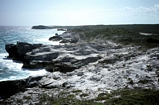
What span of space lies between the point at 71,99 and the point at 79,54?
25.8 m

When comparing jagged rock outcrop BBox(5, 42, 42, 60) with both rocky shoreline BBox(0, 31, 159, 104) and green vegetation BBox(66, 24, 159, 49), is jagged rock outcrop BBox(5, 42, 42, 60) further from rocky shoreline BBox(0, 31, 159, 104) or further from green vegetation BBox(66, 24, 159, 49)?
green vegetation BBox(66, 24, 159, 49)

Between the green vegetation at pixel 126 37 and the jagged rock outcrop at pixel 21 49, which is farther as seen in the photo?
the green vegetation at pixel 126 37

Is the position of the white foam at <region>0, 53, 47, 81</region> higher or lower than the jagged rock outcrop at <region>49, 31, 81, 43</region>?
lower

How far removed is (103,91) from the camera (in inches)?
756

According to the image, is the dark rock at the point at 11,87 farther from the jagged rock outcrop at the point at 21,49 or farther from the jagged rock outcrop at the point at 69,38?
the jagged rock outcrop at the point at 69,38

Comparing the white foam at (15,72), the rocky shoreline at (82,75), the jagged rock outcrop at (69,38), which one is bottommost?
the white foam at (15,72)

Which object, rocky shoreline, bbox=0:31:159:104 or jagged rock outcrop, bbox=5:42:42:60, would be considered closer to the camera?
rocky shoreline, bbox=0:31:159:104

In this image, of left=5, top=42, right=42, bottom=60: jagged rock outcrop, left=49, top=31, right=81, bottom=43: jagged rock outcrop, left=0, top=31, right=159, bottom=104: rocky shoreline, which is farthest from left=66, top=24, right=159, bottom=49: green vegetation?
left=5, top=42, right=42, bottom=60: jagged rock outcrop

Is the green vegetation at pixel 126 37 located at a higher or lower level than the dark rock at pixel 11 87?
higher

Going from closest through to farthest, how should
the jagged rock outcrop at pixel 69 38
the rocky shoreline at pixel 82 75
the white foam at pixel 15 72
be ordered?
the rocky shoreline at pixel 82 75 < the white foam at pixel 15 72 < the jagged rock outcrop at pixel 69 38

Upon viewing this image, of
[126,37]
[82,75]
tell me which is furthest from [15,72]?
[126,37]

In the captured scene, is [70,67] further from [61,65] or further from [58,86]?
[58,86]

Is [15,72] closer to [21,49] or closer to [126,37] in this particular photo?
[21,49]

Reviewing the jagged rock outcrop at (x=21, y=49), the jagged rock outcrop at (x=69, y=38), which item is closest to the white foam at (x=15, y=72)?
the jagged rock outcrop at (x=21, y=49)
